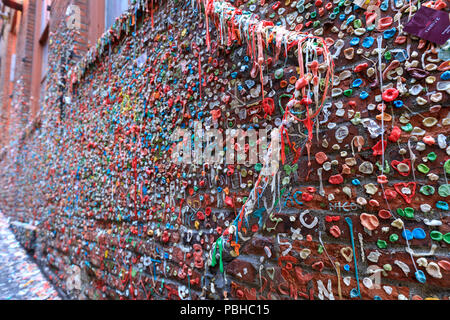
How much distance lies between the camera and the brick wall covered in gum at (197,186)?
87 cm

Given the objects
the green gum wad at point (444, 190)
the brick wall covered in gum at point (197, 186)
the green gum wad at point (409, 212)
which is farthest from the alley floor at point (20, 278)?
the green gum wad at point (444, 190)

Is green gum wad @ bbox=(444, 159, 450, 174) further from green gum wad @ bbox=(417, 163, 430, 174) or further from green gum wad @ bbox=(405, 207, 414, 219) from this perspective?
green gum wad @ bbox=(405, 207, 414, 219)

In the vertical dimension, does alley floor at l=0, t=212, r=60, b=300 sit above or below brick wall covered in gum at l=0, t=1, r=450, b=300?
below

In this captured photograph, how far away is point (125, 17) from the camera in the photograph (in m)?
2.35

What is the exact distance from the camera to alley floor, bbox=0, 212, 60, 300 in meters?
2.91

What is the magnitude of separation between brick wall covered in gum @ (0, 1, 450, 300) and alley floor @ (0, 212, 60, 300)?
19 centimetres

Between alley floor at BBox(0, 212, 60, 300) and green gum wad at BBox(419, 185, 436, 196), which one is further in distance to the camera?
alley floor at BBox(0, 212, 60, 300)

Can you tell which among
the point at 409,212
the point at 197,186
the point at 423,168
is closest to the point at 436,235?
the point at 409,212

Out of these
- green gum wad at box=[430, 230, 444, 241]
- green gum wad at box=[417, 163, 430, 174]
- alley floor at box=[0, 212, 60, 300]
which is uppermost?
green gum wad at box=[417, 163, 430, 174]

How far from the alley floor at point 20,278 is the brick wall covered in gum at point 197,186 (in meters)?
0.19

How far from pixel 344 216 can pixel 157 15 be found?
6.29 feet

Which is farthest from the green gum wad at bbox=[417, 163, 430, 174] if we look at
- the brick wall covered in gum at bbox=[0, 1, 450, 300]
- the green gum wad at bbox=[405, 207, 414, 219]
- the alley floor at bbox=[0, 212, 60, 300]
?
the alley floor at bbox=[0, 212, 60, 300]

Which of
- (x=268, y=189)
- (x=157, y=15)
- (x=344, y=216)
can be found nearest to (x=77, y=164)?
(x=157, y=15)

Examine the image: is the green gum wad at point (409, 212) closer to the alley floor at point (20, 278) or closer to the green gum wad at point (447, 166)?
the green gum wad at point (447, 166)
